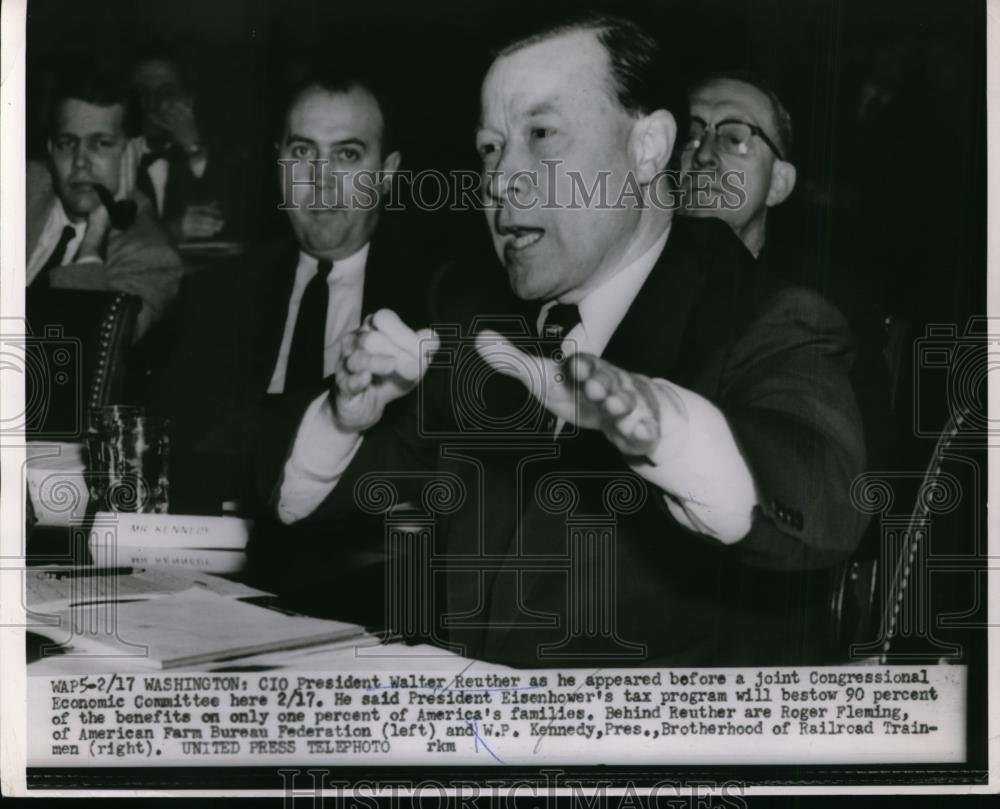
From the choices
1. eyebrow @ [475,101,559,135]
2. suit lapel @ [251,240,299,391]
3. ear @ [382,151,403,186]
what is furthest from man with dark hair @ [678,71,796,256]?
suit lapel @ [251,240,299,391]

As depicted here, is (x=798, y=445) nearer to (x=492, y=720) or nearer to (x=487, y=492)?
(x=487, y=492)

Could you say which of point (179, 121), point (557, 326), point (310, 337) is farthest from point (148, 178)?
point (557, 326)

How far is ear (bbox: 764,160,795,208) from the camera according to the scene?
2367 millimetres

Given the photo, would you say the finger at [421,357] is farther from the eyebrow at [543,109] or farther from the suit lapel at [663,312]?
the eyebrow at [543,109]

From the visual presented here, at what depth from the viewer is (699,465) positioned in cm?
233

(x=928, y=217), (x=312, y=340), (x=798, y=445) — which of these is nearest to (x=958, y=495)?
(x=798, y=445)

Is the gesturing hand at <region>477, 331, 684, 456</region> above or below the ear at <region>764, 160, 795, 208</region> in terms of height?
below

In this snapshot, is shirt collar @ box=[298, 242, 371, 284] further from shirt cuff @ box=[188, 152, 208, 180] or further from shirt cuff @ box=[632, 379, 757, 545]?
shirt cuff @ box=[632, 379, 757, 545]

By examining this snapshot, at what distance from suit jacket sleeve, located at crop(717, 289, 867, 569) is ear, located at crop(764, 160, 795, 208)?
0.19 meters

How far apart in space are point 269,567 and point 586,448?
70 cm

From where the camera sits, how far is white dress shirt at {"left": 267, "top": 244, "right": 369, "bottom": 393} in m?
2.40

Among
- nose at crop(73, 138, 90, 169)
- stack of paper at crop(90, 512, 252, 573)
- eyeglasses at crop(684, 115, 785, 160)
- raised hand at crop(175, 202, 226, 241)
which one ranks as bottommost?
stack of paper at crop(90, 512, 252, 573)

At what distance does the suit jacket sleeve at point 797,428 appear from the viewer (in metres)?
2.34

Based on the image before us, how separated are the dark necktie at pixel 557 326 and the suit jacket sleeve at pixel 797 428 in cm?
33
